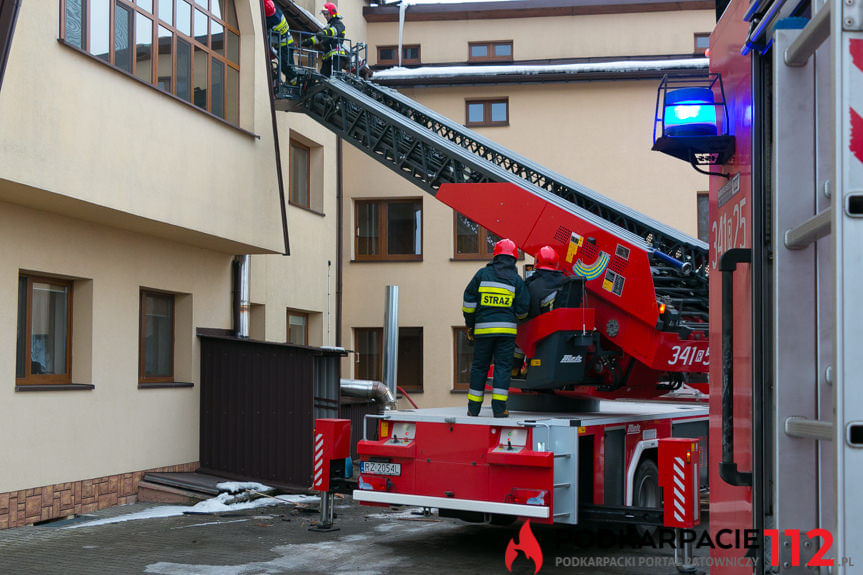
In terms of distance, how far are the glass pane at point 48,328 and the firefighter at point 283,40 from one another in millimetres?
5656

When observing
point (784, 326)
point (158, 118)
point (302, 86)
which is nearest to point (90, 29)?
point (158, 118)

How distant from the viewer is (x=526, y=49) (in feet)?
70.2

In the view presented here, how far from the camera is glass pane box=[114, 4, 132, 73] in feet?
35.5

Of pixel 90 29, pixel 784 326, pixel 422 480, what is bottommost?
pixel 422 480

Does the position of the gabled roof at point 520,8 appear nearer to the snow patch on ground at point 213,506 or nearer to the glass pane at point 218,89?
the glass pane at point 218,89

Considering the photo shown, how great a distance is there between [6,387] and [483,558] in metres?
5.17

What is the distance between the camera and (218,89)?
13.2 meters

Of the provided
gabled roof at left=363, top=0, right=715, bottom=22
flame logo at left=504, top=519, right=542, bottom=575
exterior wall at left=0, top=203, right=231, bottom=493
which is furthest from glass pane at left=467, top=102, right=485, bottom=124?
flame logo at left=504, top=519, right=542, bottom=575

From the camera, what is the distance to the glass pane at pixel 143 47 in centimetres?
1129

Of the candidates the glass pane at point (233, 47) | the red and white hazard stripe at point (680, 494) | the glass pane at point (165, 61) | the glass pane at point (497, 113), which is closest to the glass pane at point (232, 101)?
the glass pane at point (233, 47)

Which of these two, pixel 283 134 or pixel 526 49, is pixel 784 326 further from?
pixel 526 49

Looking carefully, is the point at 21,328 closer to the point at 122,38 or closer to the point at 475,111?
the point at 122,38

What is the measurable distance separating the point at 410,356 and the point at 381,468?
11.9 metres

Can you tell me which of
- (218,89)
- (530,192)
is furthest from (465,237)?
(530,192)
